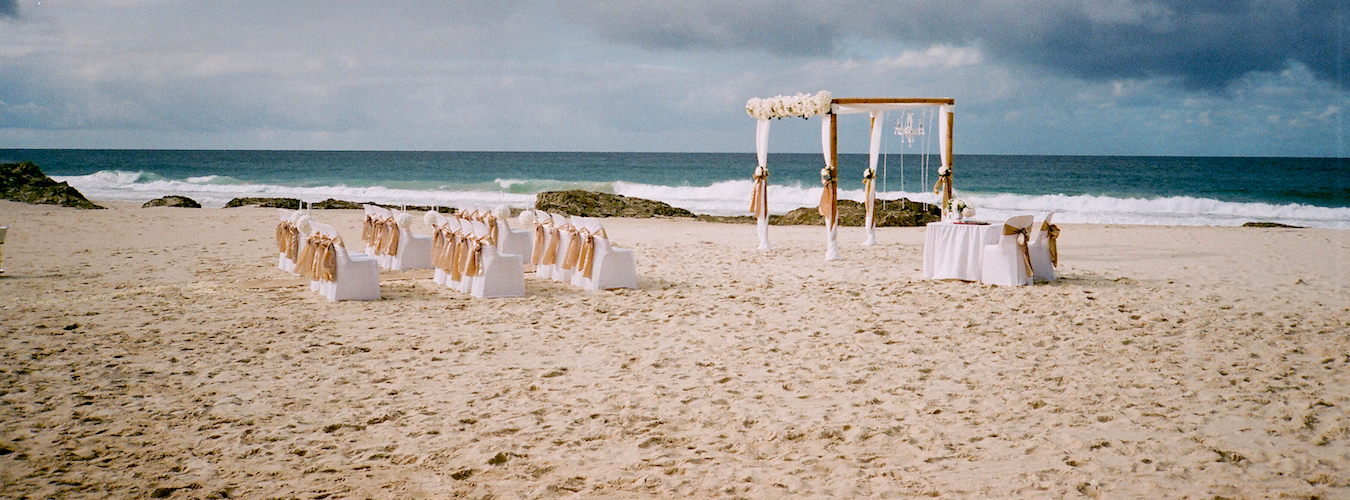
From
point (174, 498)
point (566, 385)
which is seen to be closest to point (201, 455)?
point (174, 498)

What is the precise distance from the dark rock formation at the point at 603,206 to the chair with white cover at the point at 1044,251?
10.6 m

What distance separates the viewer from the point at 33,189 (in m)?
18.6

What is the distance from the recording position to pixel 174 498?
10.6 feet

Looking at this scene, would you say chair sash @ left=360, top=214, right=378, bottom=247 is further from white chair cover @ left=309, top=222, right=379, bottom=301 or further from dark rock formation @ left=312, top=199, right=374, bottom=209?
dark rock formation @ left=312, top=199, right=374, bottom=209

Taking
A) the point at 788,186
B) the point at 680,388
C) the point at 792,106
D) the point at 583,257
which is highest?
the point at 792,106

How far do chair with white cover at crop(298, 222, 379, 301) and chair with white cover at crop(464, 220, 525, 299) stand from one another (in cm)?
82

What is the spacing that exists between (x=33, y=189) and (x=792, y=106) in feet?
55.5

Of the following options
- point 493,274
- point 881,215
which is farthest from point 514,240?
point 881,215

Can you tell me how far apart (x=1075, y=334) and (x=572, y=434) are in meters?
3.83

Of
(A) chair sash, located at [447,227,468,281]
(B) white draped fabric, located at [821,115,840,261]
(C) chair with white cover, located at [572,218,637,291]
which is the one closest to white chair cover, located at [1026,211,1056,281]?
(B) white draped fabric, located at [821,115,840,261]

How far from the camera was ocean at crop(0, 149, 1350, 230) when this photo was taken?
23641mm

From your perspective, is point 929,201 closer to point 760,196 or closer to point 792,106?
point 760,196

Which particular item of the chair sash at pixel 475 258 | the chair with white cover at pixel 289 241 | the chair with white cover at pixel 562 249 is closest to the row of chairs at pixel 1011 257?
the chair with white cover at pixel 562 249

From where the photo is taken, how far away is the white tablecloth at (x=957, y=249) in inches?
332
